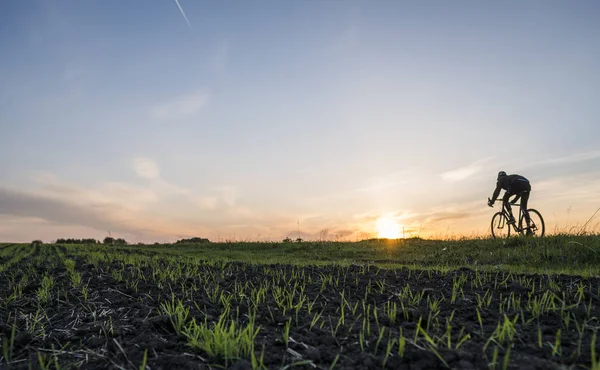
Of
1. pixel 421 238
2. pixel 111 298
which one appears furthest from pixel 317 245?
pixel 111 298

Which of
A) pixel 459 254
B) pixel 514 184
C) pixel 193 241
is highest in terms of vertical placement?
pixel 514 184

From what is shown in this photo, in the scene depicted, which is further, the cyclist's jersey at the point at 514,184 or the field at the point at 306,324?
the cyclist's jersey at the point at 514,184

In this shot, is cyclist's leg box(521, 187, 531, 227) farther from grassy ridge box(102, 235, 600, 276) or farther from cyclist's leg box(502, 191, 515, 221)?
grassy ridge box(102, 235, 600, 276)

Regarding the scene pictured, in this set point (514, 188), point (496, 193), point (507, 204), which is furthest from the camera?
point (496, 193)

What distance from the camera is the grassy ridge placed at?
979 centimetres

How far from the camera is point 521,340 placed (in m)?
2.95

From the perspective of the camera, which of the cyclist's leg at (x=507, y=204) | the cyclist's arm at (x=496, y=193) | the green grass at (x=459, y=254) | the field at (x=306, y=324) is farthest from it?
the cyclist's arm at (x=496, y=193)

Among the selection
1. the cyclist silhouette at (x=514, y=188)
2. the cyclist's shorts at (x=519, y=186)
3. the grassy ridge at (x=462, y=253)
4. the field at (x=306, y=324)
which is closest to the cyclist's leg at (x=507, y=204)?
the cyclist silhouette at (x=514, y=188)

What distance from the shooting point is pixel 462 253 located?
13.0 metres

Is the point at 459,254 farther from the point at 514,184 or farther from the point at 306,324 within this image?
the point at 306,324

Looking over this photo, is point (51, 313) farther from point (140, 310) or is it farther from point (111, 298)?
point (140, 310)

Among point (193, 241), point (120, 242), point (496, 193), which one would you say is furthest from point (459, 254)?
point (120, 242)

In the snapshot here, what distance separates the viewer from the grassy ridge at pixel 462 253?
32.1 feet

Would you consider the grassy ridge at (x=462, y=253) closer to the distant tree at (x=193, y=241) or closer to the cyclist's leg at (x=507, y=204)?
the cyclist's leg at (x=507, y=204)
